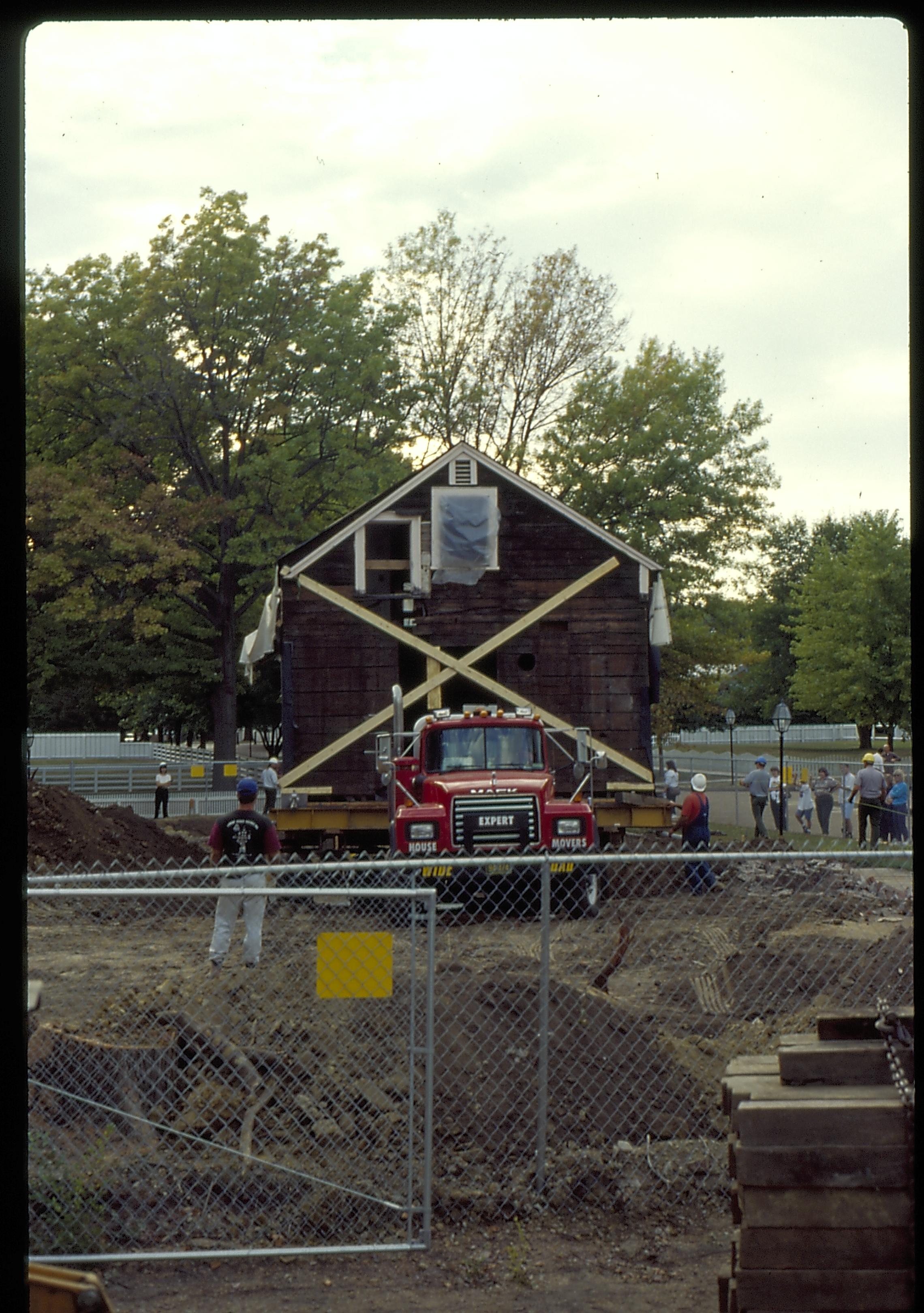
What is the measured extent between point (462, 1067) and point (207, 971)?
112 inches

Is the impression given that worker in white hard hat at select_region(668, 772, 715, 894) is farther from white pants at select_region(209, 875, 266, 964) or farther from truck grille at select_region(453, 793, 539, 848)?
white pants at select_region(209, 875, 266, 964)

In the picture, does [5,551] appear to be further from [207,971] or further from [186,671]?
[186,671]

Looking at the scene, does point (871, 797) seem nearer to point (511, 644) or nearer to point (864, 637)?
point (511, 644)

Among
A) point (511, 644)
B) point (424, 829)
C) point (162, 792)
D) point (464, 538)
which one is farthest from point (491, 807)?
point (162, 792)

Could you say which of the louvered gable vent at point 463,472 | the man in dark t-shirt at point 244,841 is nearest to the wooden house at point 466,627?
the louvered gable vent at point 463,472

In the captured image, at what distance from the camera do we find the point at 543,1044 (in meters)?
6.50

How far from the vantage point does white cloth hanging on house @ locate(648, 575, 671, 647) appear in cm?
2158

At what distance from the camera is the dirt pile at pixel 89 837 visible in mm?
20750

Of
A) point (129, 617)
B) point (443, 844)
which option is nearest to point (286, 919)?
point (443, 844)

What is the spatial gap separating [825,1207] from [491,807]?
10441 millimetres

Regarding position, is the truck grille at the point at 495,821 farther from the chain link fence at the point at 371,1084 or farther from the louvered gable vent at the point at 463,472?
the louvered gable vent at the point at 463,472

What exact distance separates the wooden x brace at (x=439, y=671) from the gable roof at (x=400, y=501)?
0.53m

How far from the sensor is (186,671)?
42438 mm

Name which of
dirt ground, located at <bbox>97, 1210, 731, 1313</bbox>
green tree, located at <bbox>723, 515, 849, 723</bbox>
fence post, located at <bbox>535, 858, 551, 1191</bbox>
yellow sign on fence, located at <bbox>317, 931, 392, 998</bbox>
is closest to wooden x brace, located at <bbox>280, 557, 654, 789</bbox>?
fence post, located at <bbox>535, 858, 551, 1191</bbox>
